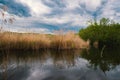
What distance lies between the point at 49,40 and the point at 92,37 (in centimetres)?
1944

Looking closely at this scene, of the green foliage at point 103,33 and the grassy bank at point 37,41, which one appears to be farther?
the green foliage at point 103,33

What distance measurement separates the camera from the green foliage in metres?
45.8

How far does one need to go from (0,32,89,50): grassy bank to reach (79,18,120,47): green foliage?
50.9 ft

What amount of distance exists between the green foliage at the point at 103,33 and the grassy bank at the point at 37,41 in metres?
15.5

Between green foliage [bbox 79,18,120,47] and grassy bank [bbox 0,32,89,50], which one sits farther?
green foliage [bbox 79,18,120,47]

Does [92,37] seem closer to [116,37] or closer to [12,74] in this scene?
[116,37]

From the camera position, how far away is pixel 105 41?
45.5m

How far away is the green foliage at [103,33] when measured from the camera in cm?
4575

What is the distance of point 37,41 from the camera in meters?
26.3

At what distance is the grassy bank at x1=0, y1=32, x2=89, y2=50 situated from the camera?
2390cm

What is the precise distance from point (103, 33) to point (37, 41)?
23388 mm

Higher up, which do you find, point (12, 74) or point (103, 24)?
point (103, 24)

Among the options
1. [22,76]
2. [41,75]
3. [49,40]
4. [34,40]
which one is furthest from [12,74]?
[49,40]

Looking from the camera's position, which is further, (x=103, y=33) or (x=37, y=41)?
(x=103, y=33)
